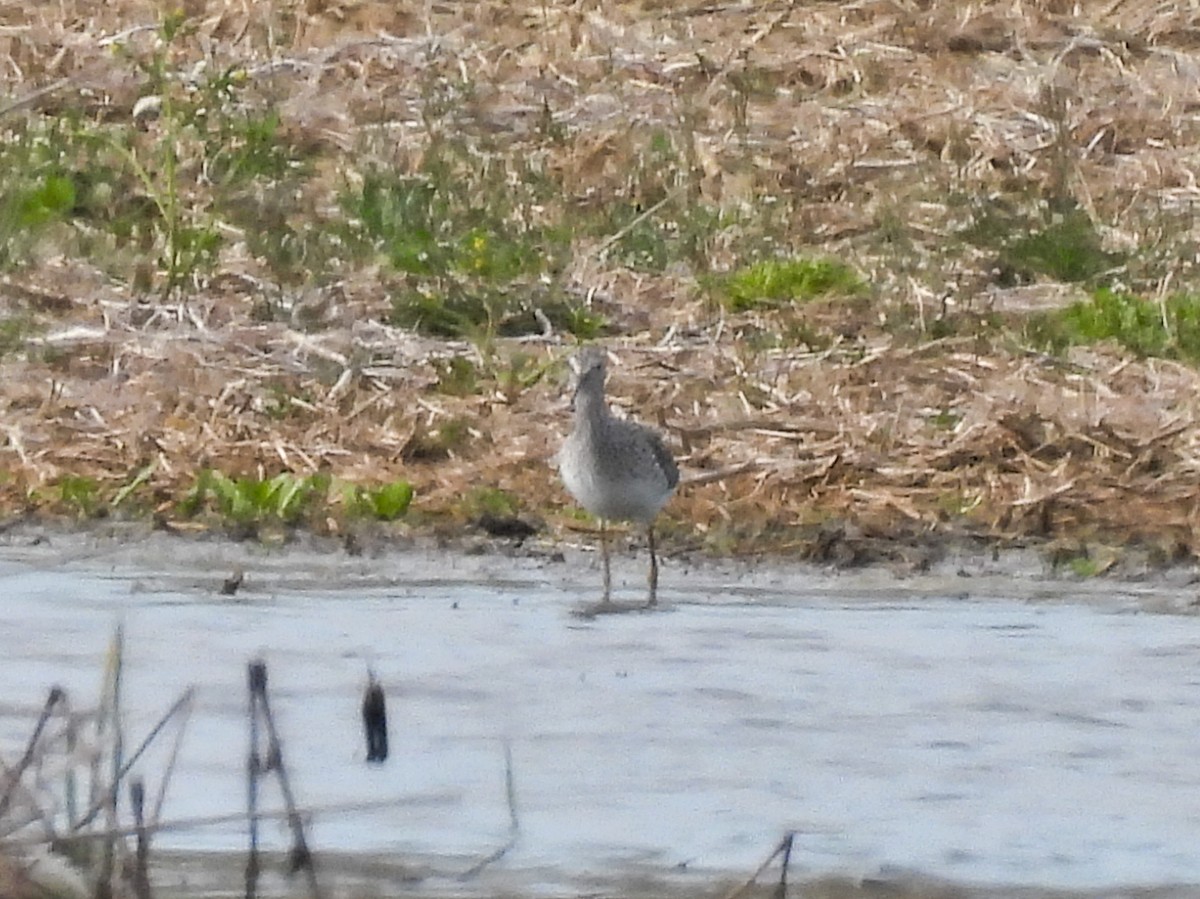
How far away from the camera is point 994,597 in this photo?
7.90 meters

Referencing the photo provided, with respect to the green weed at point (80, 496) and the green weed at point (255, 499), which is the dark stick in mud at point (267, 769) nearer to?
the green weed at point (255, 499)

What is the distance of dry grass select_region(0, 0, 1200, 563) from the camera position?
8945 millimetres

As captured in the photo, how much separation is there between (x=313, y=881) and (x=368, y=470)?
4161 mm

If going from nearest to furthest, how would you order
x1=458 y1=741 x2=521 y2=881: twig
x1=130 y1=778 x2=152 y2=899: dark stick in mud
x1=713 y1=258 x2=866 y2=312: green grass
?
1. x1=130 y1=778 x2=152 y2=899: dark stick in mud
2. x1=458 y1=741 x2=521 y2=881: twig
3. x1=713 y1=258 x2=866 y2=312: green grass

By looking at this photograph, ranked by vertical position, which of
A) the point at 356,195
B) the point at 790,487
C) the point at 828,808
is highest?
the point at 356,195

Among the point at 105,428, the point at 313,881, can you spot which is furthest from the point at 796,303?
the point at 313,881

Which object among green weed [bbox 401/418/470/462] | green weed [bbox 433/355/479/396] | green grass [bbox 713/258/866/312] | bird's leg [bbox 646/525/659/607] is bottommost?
bird's leg [bbox 646/525/659/607]

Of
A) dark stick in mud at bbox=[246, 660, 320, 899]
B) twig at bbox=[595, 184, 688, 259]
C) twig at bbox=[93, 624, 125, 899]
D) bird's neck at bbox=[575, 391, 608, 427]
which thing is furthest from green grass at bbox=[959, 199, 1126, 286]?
twig at bbox=[93, 624, 125, 899]

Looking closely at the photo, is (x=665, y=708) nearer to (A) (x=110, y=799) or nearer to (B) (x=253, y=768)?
(B) (x=253, y=768)

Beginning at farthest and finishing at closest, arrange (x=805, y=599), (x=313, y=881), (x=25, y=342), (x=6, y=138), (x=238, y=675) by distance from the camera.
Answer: (x=6, y=138), (x=25, y=342), (x=805, y=599), (x=238, y=675), (x=313, y=881)

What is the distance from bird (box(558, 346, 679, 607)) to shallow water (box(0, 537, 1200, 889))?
16 centimetres

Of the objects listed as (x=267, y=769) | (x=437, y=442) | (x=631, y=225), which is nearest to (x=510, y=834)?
(x=267, y=769)

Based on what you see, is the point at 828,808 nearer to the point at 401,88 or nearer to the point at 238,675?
the point at 238,675

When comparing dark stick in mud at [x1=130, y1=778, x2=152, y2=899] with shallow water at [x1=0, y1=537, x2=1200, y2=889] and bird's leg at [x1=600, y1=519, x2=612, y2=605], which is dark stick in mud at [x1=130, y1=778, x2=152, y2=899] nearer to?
shallow water at [x1=0, y1=537, x2=1200, y2=889]
